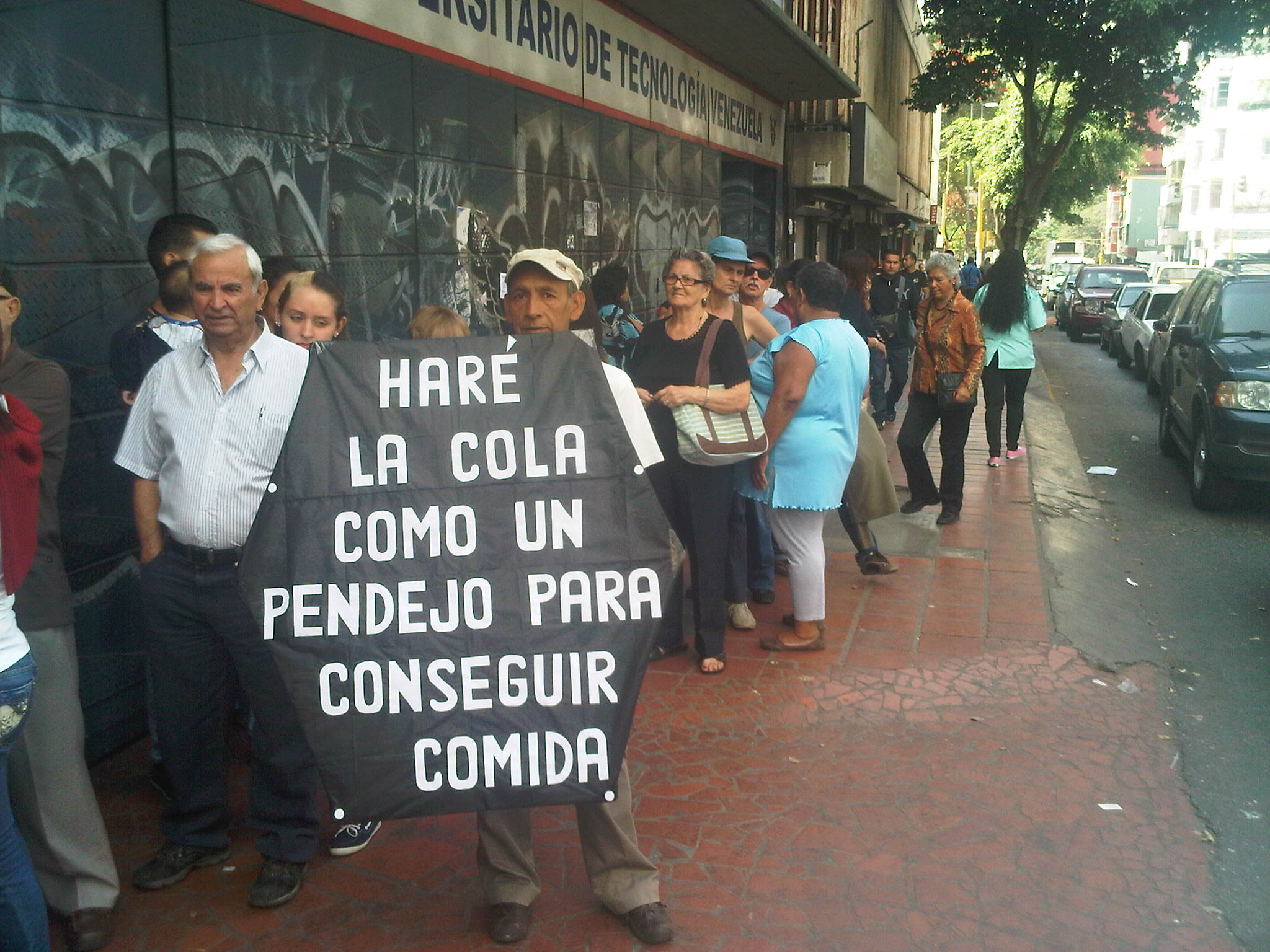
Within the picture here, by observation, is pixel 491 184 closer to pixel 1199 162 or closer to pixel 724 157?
pixel 724 157

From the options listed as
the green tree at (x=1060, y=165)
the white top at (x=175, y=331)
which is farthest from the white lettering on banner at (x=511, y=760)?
the green tree at (x=1060, y=165)

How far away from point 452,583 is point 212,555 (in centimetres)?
85

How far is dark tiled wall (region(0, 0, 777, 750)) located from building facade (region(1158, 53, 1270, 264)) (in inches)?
2467

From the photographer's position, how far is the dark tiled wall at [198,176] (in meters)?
4.42

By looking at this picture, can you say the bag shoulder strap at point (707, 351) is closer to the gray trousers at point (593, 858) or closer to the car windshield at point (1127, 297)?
the gray trousers at point (593, 858)

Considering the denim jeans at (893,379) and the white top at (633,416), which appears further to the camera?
the denim jeans at (893,379)

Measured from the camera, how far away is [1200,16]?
23.1m

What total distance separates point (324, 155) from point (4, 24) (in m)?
2.28

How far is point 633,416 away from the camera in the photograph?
3389 millimetres

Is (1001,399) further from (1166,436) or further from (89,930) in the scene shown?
(89,930)

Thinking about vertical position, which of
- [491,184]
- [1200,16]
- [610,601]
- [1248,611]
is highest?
[1200,16]

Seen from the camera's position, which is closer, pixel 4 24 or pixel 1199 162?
pixel 4 24

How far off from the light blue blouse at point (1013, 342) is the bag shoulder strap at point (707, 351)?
203 inches

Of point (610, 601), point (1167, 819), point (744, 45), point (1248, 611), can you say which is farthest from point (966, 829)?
point (744, 45)
